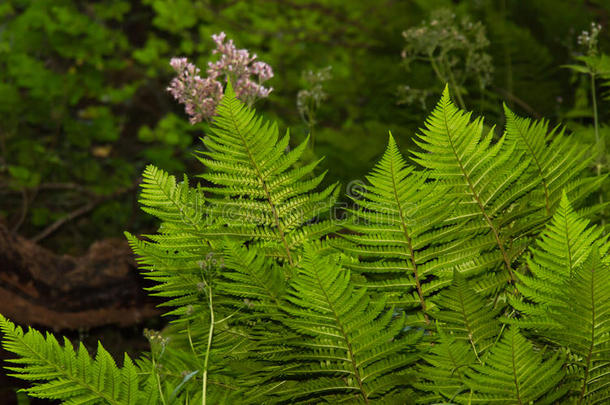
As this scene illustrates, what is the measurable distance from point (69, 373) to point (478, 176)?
25.8 inches

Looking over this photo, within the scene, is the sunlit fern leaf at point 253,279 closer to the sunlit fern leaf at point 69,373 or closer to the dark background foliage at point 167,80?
the sunlit fern leaf at point 69,373

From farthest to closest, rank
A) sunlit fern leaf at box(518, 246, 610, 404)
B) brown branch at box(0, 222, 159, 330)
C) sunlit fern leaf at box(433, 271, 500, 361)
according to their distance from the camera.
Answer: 1. brown branch at box(0, 222, 159, 330)
2. sunlit fern leaf at box(433, 271, 500, 361)
3. sunlit fern leaf at box(518, 246, 610, 404)

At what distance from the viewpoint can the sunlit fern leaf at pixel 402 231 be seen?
2.81ft

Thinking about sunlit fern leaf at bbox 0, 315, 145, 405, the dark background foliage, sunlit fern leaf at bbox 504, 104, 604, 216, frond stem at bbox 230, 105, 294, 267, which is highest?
the dark background foliage

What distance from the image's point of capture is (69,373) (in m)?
0.84

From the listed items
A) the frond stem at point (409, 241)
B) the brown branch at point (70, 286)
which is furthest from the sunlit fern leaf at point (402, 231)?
the brown branch at point (70, 286)

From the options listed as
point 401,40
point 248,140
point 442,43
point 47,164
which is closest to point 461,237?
point 248,140

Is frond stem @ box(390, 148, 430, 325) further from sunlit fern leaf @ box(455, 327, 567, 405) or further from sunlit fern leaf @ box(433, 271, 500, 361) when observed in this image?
sunlit fern leaf @ box(455, 327, 567, 405)

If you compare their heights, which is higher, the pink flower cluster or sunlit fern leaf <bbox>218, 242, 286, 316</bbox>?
the pink flower cluster

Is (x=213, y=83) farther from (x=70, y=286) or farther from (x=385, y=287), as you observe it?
(x=70, y=286)

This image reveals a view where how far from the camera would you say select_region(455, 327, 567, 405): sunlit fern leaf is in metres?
0.73

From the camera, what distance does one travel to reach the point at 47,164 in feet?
16.0

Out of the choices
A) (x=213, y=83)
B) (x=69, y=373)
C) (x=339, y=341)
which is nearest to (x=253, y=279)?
(x=339, y=341)

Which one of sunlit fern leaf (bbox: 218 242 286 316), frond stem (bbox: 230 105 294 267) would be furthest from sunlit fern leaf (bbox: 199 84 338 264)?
sunlit fern leaf (bbox: 218 242 286 316)
